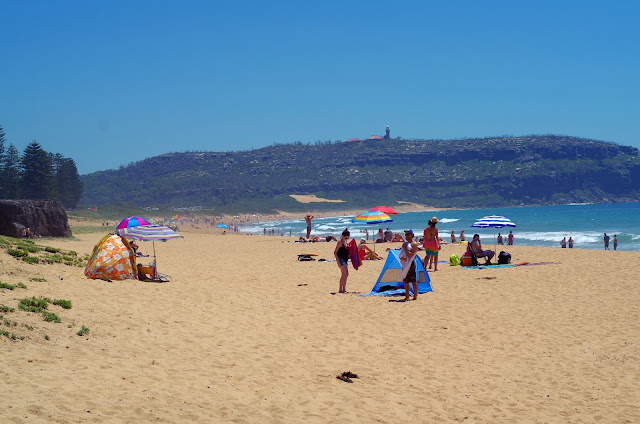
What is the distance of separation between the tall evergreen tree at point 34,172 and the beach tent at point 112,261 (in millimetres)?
56791

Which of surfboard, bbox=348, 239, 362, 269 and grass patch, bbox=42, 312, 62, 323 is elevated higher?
surfboard, bbox=348, 239, 362, 269

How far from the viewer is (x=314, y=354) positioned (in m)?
7.44

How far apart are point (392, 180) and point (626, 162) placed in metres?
58.9

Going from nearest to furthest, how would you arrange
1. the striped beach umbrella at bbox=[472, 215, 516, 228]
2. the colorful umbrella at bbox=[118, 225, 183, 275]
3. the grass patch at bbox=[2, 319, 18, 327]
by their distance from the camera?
the grass patch at bbox=[2, 319, 18, 327]
the colorful umbrella at bbox=[118, 225, 183, 275]
the striped beach umbrella at bbox=[472, 215, 516, 228]

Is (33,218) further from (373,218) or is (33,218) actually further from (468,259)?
(468,259)

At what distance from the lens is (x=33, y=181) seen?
63031mm

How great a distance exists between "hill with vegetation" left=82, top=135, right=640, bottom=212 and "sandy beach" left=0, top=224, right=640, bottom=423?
4584 inches

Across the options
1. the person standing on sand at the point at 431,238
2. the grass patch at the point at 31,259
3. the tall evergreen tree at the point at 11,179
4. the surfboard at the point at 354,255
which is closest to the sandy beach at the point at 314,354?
the grass patch at the point at 31,259

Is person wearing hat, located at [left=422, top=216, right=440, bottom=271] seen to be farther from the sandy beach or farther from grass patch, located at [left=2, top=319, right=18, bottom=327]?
grass patch, located at [left=2, top=319, right=18, bottom=327]

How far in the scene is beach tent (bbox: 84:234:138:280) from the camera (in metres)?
11.6

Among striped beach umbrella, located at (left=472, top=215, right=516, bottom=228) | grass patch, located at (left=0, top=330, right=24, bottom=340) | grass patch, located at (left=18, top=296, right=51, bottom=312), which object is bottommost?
grass patch, located at (left=0, top=330, right=24, bottom=340)

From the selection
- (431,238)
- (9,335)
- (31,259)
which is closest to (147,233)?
(31,259)

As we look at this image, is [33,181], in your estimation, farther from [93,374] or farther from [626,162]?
[626,162]

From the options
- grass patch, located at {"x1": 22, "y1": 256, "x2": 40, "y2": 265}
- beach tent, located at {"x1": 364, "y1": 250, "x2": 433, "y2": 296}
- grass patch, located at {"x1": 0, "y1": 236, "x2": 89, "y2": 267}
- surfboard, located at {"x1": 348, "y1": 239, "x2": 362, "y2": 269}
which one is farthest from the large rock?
beach tent, located at {"x1": 364, "y1": 250, "x2": 433, "y2": 296}
